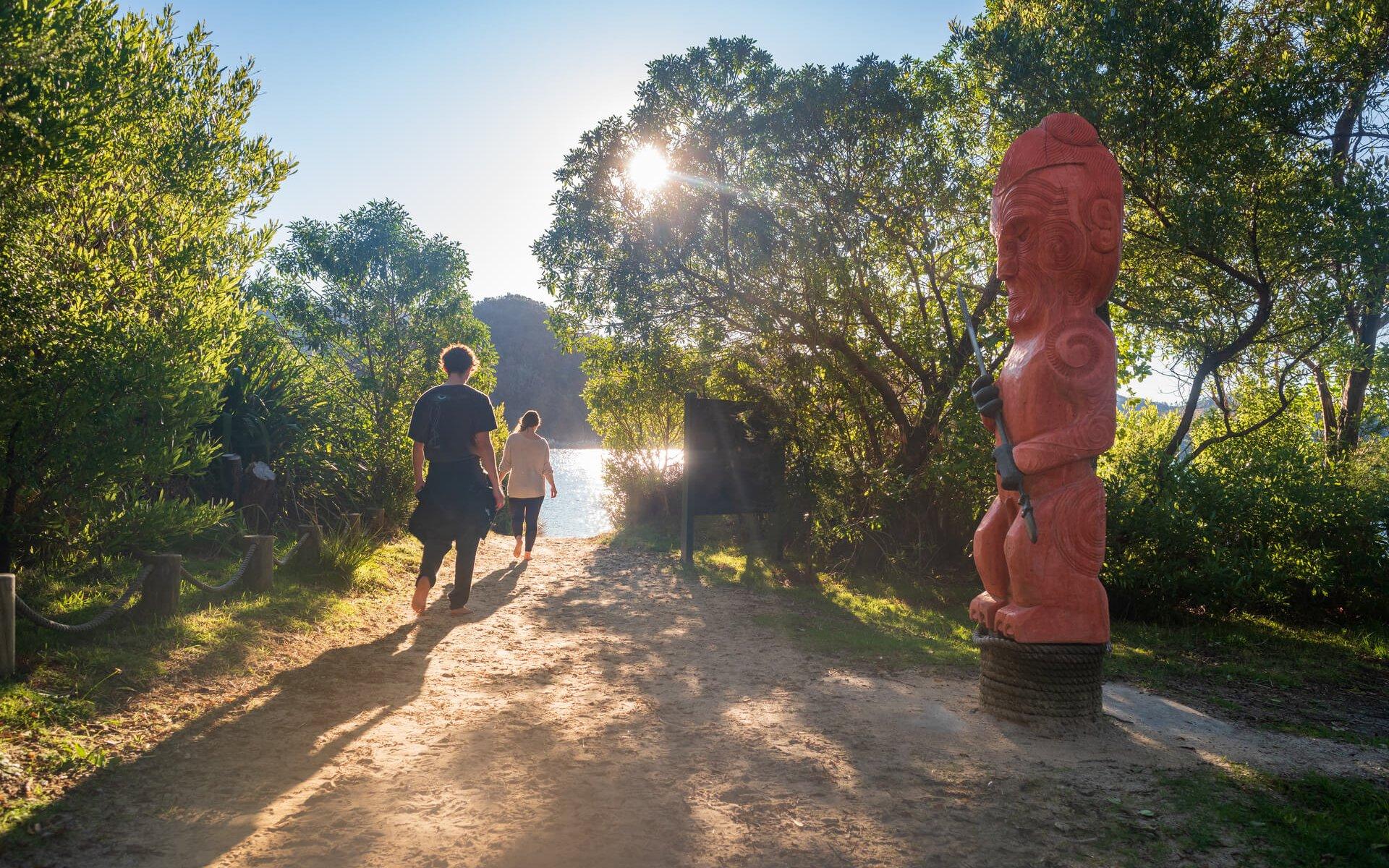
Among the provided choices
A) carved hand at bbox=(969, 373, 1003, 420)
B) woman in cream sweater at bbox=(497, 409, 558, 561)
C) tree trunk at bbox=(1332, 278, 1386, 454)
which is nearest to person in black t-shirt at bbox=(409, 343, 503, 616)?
woman in cream sweater at bbox=(497, 409, 558, 561)

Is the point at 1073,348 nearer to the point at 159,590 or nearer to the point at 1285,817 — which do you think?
the point at 1285,817

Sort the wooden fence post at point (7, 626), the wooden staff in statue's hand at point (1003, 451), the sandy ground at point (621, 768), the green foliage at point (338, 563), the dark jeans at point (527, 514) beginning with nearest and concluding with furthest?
1. the sandy ground at point (621, 768)
2. the wooden fence post at point (7, 626)
3. the wooden staff in statue's hand at point (1003, 451)
4. the green foliage at point (338, 563)
5. the dark jeans at point (527, 514)

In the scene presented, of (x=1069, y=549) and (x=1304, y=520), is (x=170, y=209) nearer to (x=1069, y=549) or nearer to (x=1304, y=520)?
(x=1069, y=549)

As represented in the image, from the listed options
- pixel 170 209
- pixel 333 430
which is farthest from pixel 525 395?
pixel 170 209

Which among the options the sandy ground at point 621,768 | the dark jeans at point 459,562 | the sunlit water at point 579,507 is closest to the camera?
the sandy ground at point 621,768

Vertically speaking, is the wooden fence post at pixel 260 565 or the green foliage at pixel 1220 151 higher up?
the green foliage at pixel 1220 151

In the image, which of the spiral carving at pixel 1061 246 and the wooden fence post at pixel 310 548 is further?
the wooden fence post at pixel 310 548

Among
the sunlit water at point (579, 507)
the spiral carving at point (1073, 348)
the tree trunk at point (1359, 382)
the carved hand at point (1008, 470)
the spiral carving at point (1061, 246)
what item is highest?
the tree trunk at point (1359, 382)

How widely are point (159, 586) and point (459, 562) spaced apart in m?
2.10

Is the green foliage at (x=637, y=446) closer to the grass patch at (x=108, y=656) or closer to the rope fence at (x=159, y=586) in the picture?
the rope fence at (x=159, y=586)

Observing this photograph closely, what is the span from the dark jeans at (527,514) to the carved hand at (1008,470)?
20.7ft

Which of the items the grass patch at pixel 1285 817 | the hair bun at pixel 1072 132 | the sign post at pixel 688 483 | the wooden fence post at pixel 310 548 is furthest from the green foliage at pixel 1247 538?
the wooden fence post at pixel 310 548

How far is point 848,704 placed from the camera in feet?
16.3

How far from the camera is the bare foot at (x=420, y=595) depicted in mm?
6582
